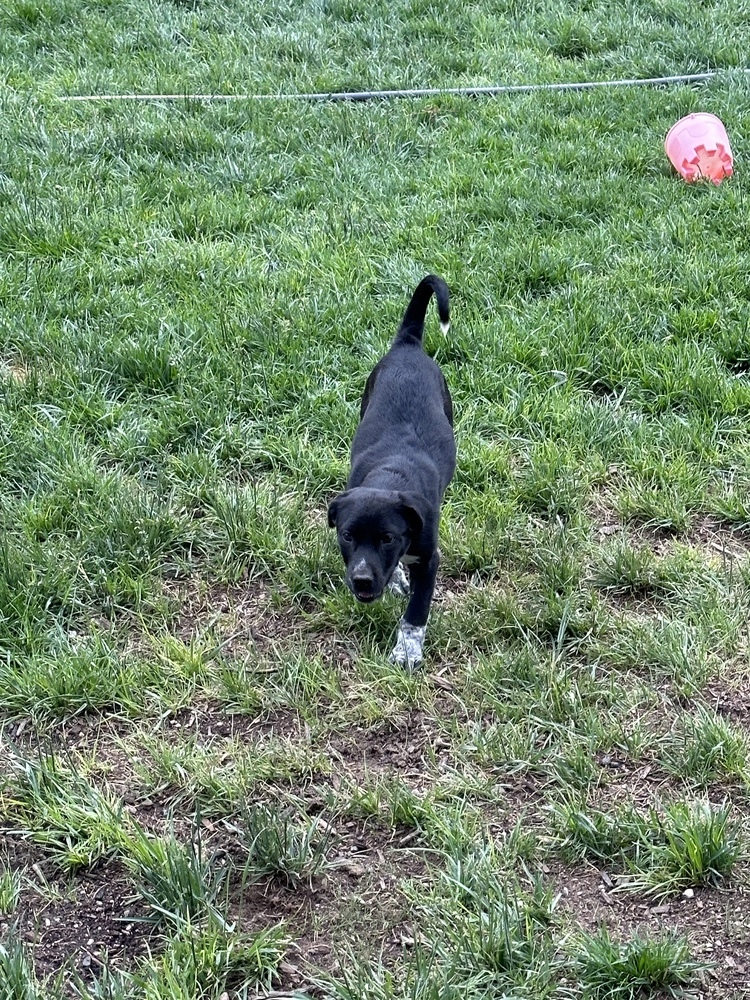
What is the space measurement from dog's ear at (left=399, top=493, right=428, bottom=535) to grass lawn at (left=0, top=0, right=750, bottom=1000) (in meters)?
0.51

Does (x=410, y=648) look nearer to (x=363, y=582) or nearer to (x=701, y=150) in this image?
(x=363, y=582)

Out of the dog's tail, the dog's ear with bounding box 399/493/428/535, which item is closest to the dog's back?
the dog's tail

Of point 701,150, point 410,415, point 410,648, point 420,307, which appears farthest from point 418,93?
point 410,648

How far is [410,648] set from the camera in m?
3.73

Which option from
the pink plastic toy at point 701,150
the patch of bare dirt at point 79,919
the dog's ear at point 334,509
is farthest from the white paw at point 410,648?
the pink plastic toy at point 701,150

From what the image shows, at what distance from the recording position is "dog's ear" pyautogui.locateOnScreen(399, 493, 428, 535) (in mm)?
3496

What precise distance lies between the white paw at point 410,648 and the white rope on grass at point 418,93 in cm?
504

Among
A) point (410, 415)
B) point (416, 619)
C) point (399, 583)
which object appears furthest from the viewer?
point (399, 583)

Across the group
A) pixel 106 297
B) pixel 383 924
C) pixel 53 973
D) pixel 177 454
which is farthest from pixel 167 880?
pixel 106 297

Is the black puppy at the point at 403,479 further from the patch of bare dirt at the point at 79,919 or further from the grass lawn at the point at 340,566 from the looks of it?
the patch of bare dirt at the point at 79,919

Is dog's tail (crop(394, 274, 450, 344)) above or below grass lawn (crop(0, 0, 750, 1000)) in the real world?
above

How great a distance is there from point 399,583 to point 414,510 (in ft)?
2.51

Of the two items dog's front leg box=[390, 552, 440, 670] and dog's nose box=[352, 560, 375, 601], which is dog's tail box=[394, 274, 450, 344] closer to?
dog's front leg box=[390, 552, 440, 670]

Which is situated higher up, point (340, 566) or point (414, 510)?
point (414, 510)
